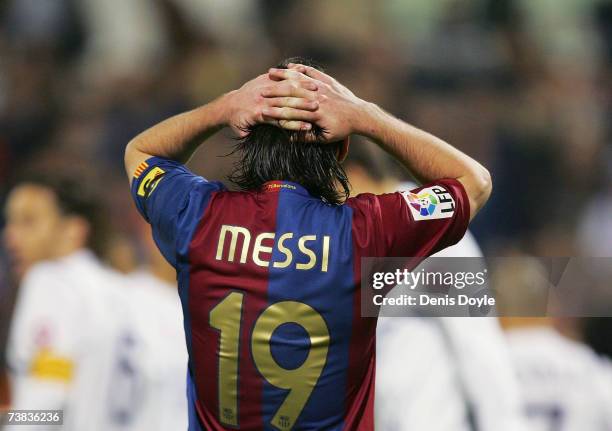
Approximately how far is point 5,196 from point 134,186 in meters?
4.72

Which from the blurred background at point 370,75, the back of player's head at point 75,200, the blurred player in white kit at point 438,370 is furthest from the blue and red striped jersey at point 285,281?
the blurred background at point 370,75

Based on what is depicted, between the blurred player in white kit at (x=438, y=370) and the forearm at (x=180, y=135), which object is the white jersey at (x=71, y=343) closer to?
the blurred player in white kit at (x=438, y=370)

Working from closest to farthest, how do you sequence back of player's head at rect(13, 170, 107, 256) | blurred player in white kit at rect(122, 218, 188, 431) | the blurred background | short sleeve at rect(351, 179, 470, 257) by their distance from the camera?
short sleeve at rect(351, 179, 470, 257), blurred player in white kit at rect(122, 218, 188, 431), back of player's head at rect(13, 170, 107, 256), the blurred background

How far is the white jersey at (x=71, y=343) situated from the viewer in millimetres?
4133

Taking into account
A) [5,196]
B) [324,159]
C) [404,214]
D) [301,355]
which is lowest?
[301,355]

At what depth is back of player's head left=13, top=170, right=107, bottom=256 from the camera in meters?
5.30

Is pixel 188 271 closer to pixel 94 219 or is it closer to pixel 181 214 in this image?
pixel 181 214

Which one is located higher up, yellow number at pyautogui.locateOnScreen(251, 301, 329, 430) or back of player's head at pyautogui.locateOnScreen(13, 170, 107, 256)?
back of player's head at pyautogui.locateOnScreen(13, 170, 107, 256)

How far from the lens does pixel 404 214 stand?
2238 mm

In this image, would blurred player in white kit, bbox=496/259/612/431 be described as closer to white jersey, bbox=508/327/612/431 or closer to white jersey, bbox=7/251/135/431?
white jersey, bbox=508/327/612/431

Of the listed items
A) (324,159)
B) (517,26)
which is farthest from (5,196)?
(324,159)

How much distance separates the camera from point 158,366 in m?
4.98

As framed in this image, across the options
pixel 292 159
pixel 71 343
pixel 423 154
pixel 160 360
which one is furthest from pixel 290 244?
pixel 160 360

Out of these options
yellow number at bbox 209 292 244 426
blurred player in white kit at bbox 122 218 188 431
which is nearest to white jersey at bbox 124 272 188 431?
blurred player in white kit at bbox 122 218 188 431
